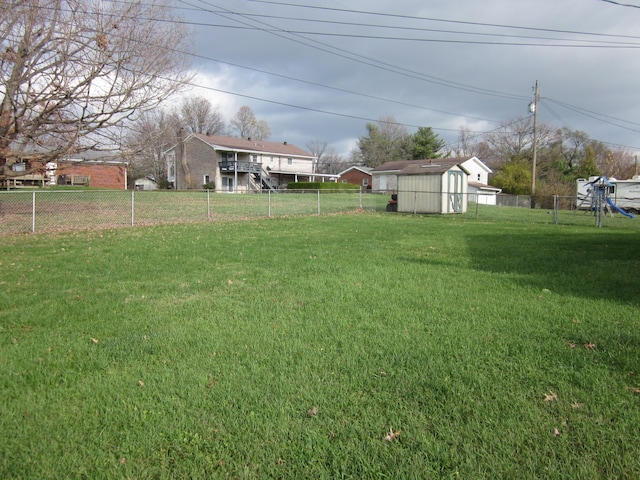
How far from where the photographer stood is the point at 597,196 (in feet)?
65.7

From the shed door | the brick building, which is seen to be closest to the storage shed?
the shed door

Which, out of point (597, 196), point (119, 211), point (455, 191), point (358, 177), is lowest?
point (119, 211)

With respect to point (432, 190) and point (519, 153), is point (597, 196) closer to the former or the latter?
point (432, 190)

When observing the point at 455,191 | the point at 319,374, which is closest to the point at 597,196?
the point at 455,191

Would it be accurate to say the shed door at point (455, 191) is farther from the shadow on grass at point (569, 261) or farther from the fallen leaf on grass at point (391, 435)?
the fallen leaf on grass at point (391, 435)

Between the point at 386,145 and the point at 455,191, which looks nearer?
the point at 455,191

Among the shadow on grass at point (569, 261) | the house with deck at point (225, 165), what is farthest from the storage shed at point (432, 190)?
the house with deck at point (225, 165)

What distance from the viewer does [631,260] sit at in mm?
8336

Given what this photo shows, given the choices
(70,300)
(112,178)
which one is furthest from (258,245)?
(112,178)

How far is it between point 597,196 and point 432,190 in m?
7.74

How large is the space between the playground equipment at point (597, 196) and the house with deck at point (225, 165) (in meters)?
27.6

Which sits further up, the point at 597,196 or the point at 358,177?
the point at 358,177

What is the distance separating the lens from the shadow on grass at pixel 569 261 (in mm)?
6082

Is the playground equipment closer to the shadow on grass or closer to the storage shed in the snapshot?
the storage shed
